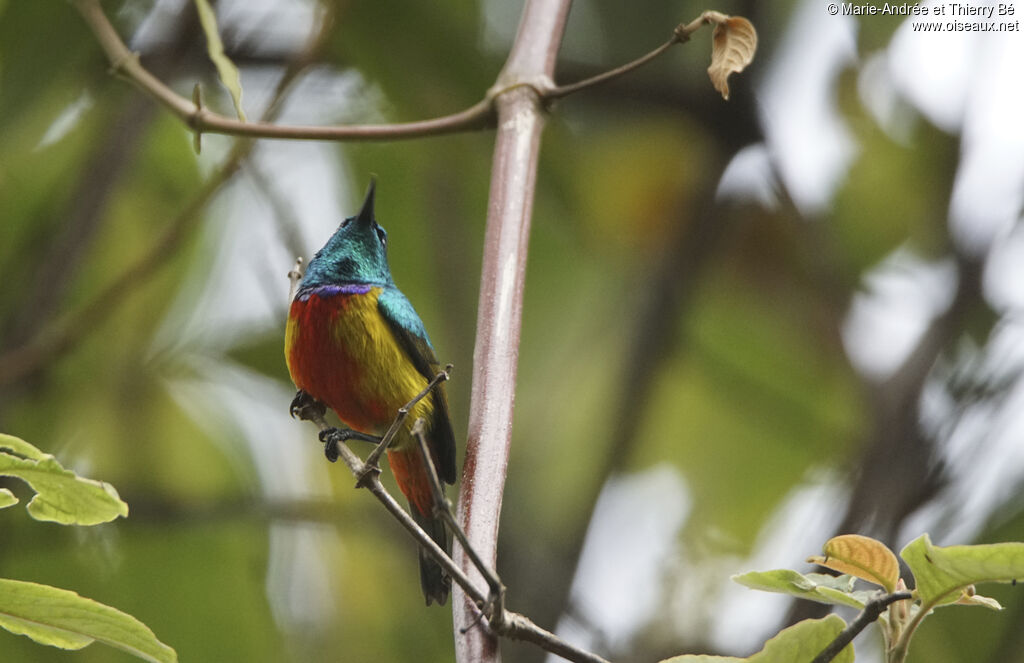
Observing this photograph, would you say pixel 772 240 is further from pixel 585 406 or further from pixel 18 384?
pixel 18 384

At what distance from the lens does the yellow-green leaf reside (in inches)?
44.5

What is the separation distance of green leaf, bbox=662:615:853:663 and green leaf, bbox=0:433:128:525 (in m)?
0.58

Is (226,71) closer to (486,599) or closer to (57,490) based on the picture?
(57,490)

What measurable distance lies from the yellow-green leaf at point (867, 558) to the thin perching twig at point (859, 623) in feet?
0.33

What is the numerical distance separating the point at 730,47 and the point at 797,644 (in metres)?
0.86

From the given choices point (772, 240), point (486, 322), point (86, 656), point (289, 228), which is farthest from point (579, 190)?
point (486, 322)

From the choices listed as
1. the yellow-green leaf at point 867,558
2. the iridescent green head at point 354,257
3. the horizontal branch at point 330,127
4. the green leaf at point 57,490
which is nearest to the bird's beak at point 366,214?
the iridescent green head at point 354,257

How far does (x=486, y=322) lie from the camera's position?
1325 millimetres

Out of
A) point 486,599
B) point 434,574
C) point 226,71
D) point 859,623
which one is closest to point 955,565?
point 859,623

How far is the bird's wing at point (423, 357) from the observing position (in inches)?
88.6

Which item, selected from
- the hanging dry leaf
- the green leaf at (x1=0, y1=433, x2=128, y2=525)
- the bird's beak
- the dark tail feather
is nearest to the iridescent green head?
the bird's beak

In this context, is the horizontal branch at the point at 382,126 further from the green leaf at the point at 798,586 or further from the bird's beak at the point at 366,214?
the green leaf at the point at 798,586

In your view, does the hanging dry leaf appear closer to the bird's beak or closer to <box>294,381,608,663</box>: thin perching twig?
<box>294,381,608,663</box>: thin perching twig

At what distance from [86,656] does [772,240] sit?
2.58m
